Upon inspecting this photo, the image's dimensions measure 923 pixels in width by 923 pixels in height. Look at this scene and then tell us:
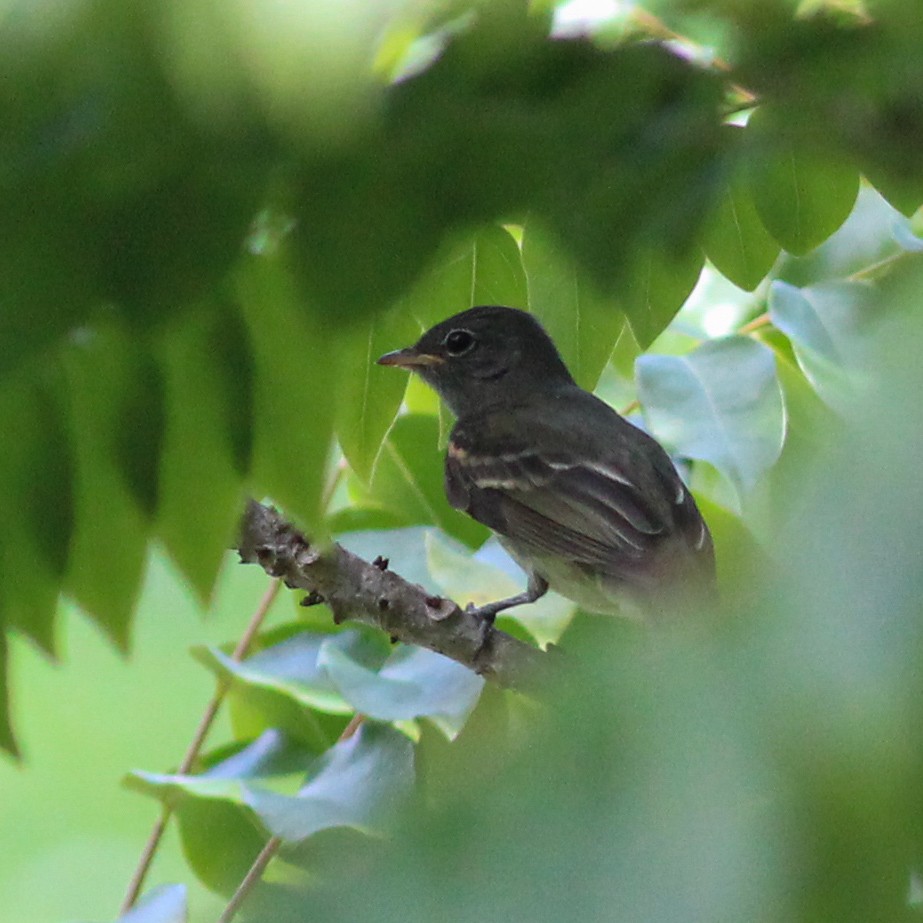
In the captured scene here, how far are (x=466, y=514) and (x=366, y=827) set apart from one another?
132 cm

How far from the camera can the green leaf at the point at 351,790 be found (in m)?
0.38

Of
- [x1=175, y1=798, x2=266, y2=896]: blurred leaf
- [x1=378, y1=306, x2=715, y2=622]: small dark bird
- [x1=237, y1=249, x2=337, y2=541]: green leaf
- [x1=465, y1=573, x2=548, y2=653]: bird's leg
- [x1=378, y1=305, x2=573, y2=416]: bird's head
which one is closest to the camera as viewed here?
[x1=237, y1=249, x2=337, y2=541]: green leaf

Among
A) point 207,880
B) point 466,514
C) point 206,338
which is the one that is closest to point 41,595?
point 206,338

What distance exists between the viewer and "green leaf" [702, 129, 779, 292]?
2.28 feet

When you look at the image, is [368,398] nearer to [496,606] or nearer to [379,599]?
[379,599]

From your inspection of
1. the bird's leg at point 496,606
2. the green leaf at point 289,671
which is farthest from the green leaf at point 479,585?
the green leaf at point 289,671

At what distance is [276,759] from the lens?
126cm

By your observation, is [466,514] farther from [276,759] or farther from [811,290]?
[811,290]

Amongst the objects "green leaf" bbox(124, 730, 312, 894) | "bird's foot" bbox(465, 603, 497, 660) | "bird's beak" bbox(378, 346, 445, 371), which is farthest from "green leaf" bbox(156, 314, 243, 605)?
"bird's beak" bbox(378, 346, 445, 371)

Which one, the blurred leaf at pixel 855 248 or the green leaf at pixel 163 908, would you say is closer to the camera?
the green leaf at pixel 163 908

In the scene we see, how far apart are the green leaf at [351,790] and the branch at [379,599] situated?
0.15m

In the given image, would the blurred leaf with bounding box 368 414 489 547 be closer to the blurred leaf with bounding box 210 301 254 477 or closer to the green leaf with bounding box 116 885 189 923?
the green leaf with bounding box 116 885 189 923

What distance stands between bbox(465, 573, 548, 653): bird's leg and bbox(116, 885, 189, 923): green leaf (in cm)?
41

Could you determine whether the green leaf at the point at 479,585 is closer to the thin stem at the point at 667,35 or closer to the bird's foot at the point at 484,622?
the bird's foot at the point at 484,622
